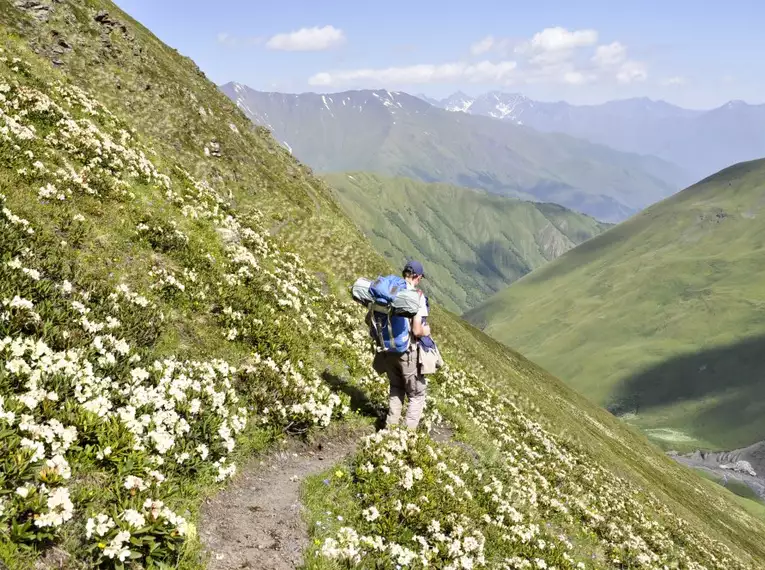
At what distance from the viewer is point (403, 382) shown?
11.5m

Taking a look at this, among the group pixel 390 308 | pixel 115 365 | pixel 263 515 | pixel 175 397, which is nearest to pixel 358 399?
pixel 390 308

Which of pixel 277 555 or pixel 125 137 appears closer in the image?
pixel 277 555

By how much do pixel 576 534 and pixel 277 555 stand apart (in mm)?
11228

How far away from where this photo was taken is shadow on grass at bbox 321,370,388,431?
12734 millimetres

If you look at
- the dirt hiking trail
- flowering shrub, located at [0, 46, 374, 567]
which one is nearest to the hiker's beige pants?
flowering shrub, located at [0, 46, 374, 567]

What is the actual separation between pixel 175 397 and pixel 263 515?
2.55m

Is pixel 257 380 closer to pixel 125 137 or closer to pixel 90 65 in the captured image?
pixel 125 137

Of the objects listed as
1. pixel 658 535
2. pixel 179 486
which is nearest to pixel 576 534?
pixel 658 535

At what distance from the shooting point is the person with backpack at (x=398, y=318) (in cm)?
1033

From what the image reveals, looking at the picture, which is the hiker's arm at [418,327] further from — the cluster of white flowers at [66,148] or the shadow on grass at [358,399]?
the cluster of white flowers at [66,148]

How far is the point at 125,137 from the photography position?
21.0m

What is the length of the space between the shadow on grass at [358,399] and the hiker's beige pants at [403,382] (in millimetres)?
942

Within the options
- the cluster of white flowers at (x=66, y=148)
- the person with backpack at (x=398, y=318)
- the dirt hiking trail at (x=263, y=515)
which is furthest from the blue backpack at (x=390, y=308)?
the cluster of white flowers at (x=66, y=148)

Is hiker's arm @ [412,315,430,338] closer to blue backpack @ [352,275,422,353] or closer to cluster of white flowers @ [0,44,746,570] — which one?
blue backpack @ [352,275,422,353]
